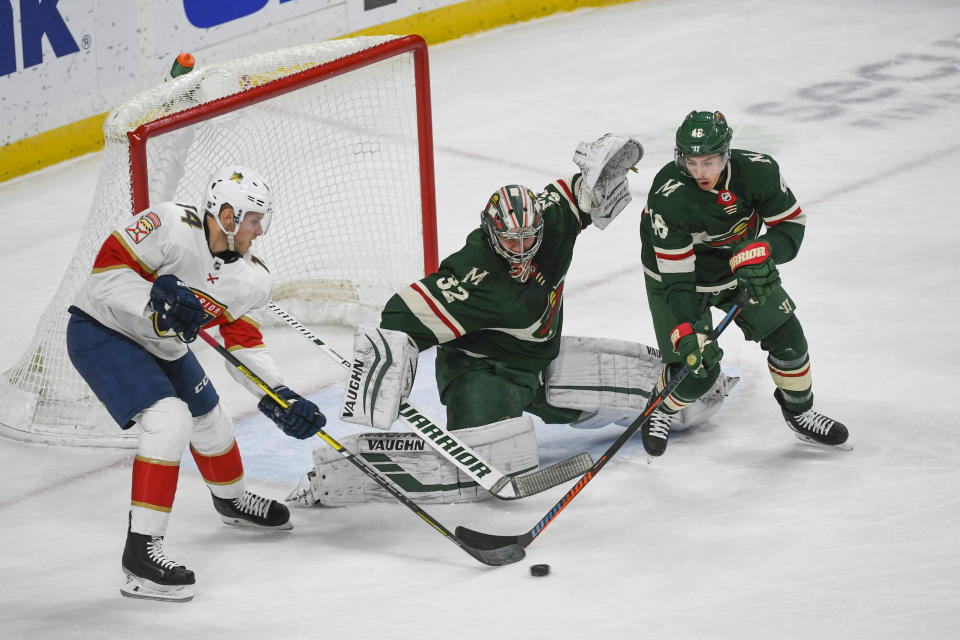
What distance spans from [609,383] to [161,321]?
4.82 feet

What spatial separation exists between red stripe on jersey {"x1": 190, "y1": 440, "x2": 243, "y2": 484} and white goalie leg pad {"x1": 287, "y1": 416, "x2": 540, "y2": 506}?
24 cm

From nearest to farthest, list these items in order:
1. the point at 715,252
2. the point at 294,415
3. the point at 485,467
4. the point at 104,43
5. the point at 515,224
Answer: the point at 294,415, the point at 515,224, the point at 485,467, the point at 715,252, the point at 104,43

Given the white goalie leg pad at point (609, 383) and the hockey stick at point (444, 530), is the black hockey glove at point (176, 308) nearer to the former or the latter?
the hockey stick at point (444, 530)

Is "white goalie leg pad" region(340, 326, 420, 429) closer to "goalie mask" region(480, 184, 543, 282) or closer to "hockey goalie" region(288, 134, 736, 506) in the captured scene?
"hockey goalie" region(288, 134, 736, 506)

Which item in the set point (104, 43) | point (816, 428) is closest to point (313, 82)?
point (816, 428)

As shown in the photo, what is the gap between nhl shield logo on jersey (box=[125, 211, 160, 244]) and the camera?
3512 millimetres

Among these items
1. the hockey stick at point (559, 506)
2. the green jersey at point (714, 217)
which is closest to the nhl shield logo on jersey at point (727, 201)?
the green jersey at point (714, 217)

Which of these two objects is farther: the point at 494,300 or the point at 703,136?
the point at 494,300

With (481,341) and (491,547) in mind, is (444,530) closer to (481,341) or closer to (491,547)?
(491,547)

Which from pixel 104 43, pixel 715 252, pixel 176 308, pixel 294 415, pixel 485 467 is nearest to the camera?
pixel 176 308

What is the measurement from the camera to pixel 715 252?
409cm

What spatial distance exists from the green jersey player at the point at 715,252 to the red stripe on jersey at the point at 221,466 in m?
1.25

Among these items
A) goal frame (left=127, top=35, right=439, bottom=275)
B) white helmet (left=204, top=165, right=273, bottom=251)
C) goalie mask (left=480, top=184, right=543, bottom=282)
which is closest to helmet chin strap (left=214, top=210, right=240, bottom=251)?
white helmet (left=204, top=165, right=273, bottom=251)

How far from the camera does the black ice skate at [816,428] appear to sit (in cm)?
421
